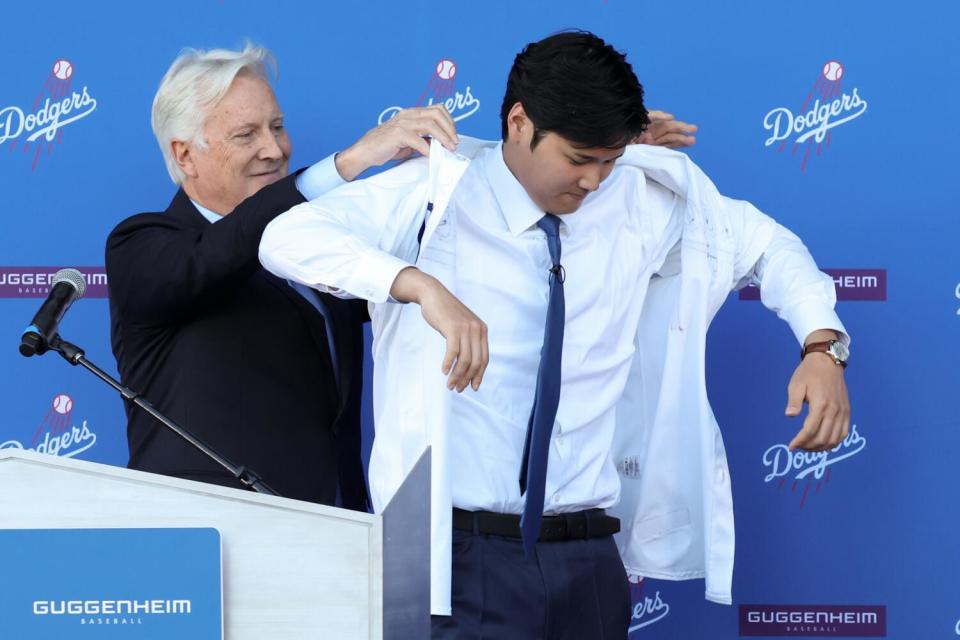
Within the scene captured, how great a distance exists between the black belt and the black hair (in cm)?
53

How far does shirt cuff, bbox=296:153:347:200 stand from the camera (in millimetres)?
2004

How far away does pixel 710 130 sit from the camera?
8.98 ft

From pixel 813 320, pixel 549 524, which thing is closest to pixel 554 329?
pixel 549 524

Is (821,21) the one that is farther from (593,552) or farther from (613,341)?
(593,552)

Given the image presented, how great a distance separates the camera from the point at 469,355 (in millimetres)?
1503

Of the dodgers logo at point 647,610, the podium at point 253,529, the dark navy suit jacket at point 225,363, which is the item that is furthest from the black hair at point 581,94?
the dodgers logo at point 647,610

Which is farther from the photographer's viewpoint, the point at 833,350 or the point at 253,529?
the point at 833,350

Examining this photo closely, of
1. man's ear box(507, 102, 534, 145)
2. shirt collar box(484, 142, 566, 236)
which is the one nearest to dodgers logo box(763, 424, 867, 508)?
shirt collar box(484, 142, 566, 236)

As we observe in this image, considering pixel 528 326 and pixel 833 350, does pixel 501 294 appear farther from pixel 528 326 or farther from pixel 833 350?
pixel 833 350

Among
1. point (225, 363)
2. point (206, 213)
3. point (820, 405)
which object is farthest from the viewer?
point (206, 213)

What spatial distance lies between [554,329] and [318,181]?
1.51 ft

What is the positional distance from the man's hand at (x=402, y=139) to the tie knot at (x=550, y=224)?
171 mm

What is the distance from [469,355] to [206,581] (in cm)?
50

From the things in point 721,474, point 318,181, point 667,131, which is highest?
point 667,131
